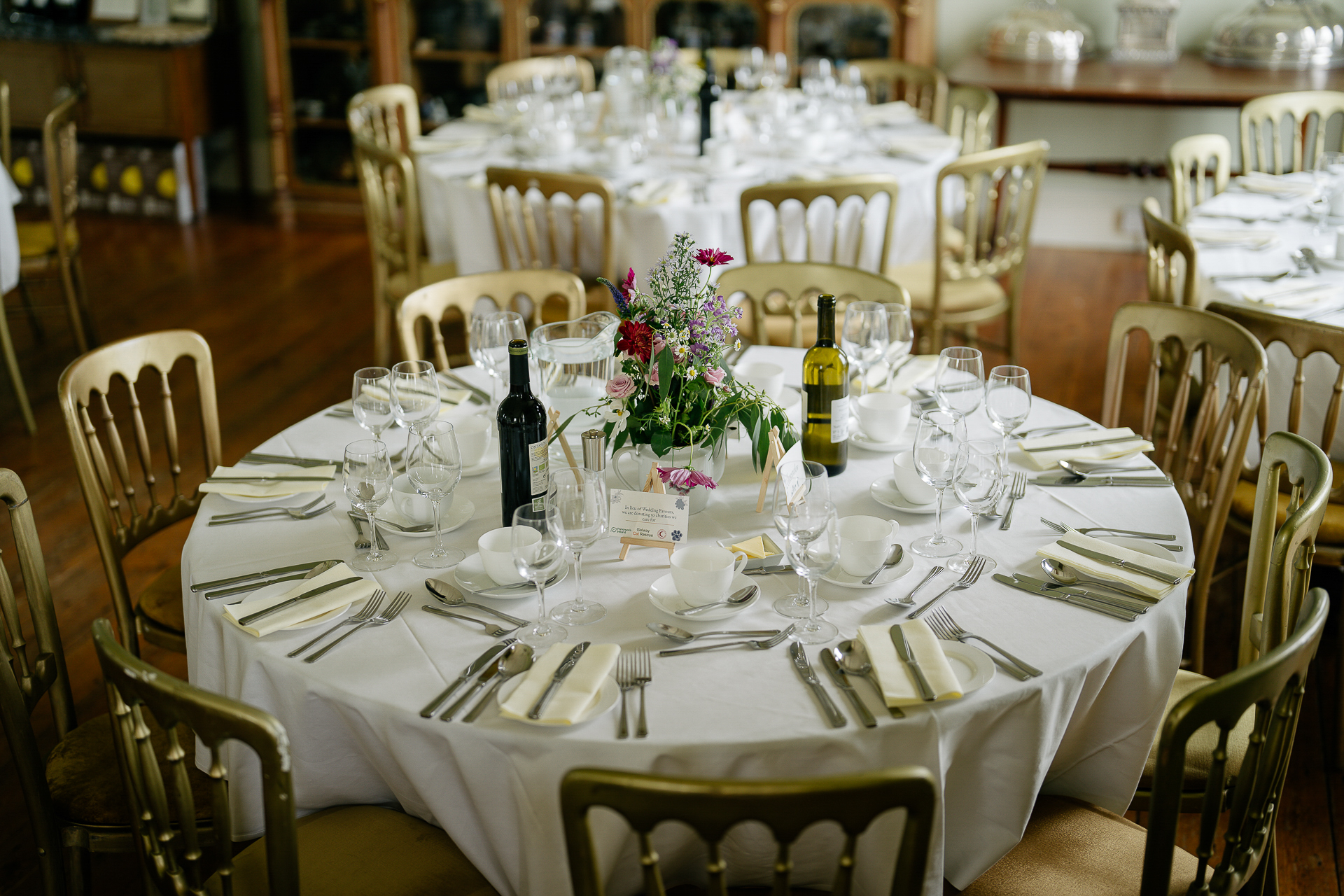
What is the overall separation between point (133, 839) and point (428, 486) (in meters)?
0.63

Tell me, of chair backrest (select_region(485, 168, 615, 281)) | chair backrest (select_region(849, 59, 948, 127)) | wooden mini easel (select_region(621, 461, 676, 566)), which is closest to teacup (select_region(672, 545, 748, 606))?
wooden mini easel (select_region(621, 461, 676, 566))

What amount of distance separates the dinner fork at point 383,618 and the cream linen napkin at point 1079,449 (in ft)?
3.46

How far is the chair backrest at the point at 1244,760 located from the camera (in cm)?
118

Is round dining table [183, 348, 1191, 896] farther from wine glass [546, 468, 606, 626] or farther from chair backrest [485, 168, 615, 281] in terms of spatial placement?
chair backrest [485, 168, 615, 281]

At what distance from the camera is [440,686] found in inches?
55.7

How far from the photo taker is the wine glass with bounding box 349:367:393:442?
6.21 ft

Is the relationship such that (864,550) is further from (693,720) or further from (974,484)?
(693,720)

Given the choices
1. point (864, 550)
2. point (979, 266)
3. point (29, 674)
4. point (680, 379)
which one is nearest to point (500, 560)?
point (680, 379)

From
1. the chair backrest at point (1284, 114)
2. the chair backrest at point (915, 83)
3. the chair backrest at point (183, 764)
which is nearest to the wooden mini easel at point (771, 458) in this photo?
the chair backrest at point (183, 764)

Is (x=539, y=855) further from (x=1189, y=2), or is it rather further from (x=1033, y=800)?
(x=1189, y=2)

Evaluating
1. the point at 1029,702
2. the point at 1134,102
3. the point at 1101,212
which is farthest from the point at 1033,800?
the point at 1101,212

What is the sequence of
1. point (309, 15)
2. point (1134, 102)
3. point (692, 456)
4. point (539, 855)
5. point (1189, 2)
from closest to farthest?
point (539, 855) < point (692, 456) < point (1134, 102) < point (1189, 2) < point (309, 15)

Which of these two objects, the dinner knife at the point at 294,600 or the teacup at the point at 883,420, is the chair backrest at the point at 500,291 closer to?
the teacup at the point at 883,420

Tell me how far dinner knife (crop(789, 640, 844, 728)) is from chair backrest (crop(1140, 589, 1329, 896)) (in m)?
0.32
